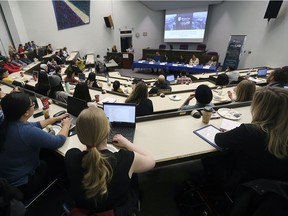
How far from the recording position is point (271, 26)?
5.89m

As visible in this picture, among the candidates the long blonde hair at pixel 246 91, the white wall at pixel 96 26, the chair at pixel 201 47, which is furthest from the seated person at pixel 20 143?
the white wall at pixel 96 26

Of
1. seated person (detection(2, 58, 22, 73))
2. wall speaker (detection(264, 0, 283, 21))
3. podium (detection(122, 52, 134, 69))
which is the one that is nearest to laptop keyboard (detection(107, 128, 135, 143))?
seated person (detection(2, 58, 22, 73))

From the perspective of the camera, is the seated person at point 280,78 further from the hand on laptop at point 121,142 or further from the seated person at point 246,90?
the hand on laptop at point 121,142

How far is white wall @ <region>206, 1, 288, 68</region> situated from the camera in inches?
221

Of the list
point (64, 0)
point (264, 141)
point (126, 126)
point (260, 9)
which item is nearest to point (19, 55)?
point (64, 0)

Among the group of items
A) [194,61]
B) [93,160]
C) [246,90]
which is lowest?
[194,61]

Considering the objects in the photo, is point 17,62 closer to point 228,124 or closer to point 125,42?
point 125,42

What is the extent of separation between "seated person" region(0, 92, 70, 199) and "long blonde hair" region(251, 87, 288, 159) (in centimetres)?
162

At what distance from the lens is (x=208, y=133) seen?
5.31 feet

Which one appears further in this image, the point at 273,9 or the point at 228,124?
the point at 273,9

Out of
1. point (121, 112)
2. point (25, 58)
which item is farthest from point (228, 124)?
point (25, 58)

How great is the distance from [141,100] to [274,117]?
4.43 feet

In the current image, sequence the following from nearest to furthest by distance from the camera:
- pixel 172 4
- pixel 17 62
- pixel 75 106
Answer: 1. pixel 75 106
2. pixel 17 62
3. pixel 172 4

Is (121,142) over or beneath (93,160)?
beneath
